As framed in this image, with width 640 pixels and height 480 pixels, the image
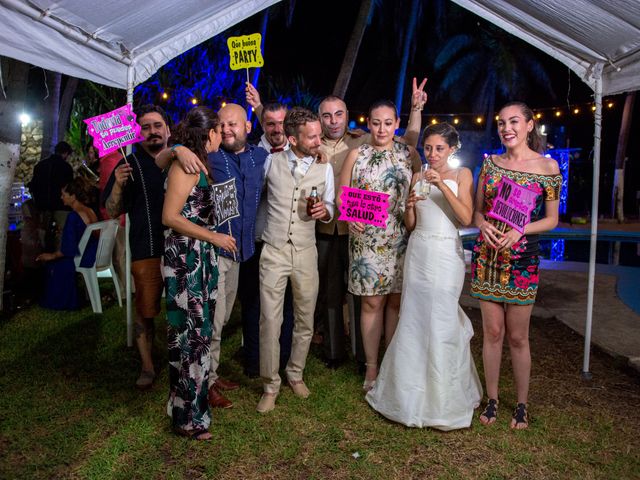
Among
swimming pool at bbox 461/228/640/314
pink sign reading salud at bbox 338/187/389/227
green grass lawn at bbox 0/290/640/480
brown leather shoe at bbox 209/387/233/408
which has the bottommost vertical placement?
green grass lawn at bbox 0/290/640/480

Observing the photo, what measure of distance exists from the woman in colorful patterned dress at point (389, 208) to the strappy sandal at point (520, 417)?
3.72 ft

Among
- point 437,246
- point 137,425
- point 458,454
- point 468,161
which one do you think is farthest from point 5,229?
point 468,161

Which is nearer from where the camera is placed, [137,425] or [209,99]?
[137,425]

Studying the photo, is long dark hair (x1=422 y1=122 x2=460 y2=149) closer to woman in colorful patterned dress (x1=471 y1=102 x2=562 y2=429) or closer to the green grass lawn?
woman in colorful patterned dress (x1=471 y1=102 x2=562 y2=429)

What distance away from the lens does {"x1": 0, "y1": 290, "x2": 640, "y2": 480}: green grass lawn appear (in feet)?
10.3

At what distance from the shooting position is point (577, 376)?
4.59m

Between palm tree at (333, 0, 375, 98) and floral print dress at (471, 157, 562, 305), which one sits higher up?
palm tree at (333, 0, 375, 98)

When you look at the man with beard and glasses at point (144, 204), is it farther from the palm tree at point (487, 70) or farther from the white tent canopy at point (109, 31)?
the palm tree at point (487, 70)

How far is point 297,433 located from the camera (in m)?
3.58

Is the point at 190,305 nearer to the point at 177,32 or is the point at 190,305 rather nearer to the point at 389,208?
the point at 389,208

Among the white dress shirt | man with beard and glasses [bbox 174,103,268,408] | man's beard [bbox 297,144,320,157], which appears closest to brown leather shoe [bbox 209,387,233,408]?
man with beard and glasses [bbox 174,103,268,408]

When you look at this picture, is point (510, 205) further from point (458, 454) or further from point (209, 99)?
point (209, 99)

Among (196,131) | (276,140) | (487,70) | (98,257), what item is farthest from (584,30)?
(487,70)

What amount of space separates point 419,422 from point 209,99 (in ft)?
49.3
